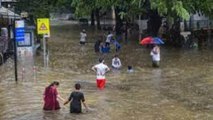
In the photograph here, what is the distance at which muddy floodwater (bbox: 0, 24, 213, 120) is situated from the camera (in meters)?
19.8

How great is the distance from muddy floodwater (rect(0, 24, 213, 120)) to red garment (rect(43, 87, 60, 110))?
0.28 m

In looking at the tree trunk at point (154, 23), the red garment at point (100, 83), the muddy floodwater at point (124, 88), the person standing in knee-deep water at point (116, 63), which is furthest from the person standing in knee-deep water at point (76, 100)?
the tree trunk at point (154, 23)

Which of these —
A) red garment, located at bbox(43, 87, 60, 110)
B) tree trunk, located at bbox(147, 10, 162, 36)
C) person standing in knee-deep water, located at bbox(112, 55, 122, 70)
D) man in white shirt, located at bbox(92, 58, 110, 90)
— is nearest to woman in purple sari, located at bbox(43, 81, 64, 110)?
red garment, located at bbox(43, 87, 60, 110)

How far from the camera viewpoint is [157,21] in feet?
168

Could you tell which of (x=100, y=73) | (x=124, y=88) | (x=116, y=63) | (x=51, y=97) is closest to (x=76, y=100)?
(x=51, y=97)

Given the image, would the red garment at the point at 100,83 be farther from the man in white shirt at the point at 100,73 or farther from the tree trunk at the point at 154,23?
the tree trunk at the point at 154,23

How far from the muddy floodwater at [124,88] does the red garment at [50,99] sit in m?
0.28

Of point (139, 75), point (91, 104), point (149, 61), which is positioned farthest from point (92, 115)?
point (149, 61)

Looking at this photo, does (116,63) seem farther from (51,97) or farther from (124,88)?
(51,97)

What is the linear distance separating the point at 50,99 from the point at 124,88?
6.10 meters

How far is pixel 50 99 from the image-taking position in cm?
1973

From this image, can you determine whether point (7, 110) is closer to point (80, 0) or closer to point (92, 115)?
point (92, 115)

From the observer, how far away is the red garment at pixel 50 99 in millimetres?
19719

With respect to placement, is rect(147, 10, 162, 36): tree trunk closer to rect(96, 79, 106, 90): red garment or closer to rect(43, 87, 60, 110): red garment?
rect(96, 79, 106, 90): red garment
